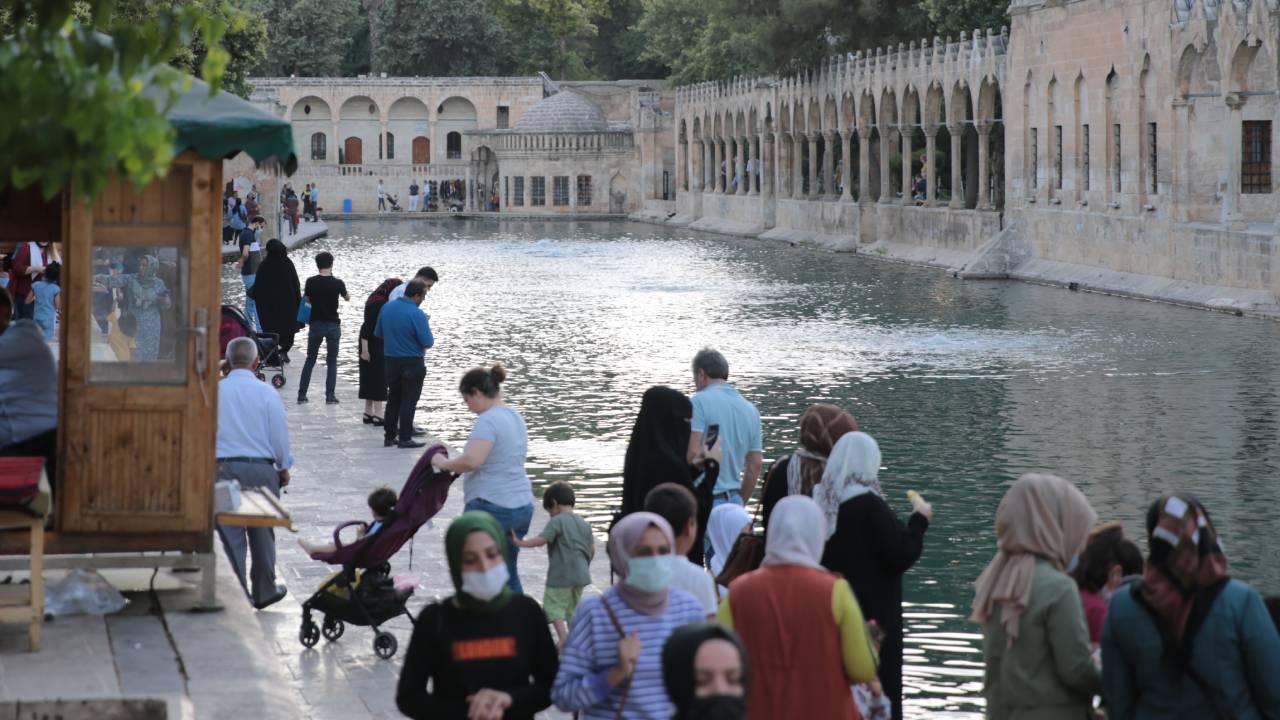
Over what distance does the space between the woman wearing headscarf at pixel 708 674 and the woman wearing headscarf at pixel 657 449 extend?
4.22m

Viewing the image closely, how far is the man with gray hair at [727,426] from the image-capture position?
9906mm

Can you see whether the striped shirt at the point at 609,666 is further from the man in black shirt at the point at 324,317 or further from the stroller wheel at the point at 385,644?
the man in black shirt at the point at 324,317

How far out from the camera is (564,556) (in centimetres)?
930

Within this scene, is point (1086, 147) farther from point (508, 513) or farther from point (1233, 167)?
point (508, 513)

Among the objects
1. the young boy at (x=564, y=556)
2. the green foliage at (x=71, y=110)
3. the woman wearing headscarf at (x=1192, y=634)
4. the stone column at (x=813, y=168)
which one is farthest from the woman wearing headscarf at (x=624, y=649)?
the stone column at (x=813, y=168)

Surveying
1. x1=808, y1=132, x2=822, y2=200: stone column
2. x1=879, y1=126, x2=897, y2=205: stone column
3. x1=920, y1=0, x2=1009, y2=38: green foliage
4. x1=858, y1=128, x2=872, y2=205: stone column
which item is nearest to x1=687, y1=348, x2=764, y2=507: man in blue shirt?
x1=879, y1=126, x2=897, y2=205: stone column

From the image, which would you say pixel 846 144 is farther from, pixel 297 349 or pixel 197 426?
pixel 197 426

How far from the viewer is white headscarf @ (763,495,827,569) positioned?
19.6 ft

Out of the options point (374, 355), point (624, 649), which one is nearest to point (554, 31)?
point (374, 355)

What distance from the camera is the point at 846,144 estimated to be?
55469mm

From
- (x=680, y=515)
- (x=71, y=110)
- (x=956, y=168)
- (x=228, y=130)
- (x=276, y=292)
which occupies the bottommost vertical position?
(x=680, y=515)

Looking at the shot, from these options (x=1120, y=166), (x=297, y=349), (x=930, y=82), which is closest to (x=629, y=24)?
(x=930, y=82)

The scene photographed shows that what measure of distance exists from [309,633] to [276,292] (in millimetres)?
10612

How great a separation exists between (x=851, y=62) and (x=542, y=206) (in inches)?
1225
